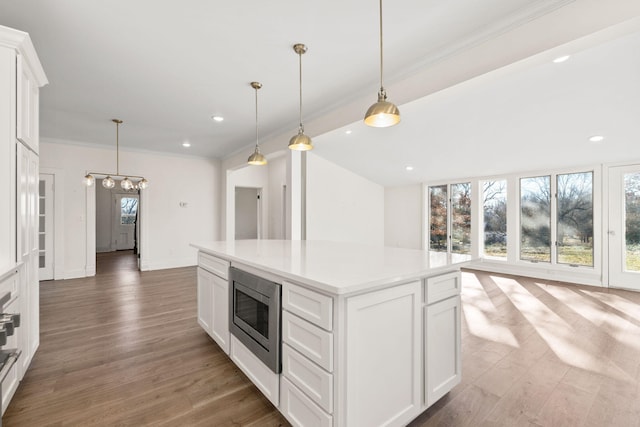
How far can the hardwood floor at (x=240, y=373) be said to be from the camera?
1761 mm

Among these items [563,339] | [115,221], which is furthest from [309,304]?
[115,221]

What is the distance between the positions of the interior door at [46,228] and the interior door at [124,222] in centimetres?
463

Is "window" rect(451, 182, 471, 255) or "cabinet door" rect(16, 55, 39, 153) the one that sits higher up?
"cabinet door" rect(16, 55, 39, 153)

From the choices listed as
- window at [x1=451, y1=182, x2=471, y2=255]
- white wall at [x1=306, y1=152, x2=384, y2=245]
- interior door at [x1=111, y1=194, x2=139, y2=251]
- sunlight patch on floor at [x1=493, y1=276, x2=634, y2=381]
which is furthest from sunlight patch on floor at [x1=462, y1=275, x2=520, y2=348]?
interior door at [x1=111, y1=194, x2=139, y2=251]

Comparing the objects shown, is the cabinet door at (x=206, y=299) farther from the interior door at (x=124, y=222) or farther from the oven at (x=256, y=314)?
the interior door at (x=124, y=222)

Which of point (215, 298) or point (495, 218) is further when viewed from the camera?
point (495, 218)

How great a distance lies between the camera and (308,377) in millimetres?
1438

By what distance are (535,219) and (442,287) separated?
5.07 meters

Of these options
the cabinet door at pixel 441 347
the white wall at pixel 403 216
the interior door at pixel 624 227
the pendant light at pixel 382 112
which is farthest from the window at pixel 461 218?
the pendant light at pixel 382 112

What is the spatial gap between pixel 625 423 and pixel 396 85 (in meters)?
2.97

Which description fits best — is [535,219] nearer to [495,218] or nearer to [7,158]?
[495,218]

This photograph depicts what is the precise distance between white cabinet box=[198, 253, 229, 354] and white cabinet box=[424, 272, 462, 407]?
148cm

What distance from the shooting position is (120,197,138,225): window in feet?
32.2

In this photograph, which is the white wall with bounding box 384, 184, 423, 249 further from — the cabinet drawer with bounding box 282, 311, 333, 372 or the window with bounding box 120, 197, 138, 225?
the window with bounding box 120, 197, 138, 225
